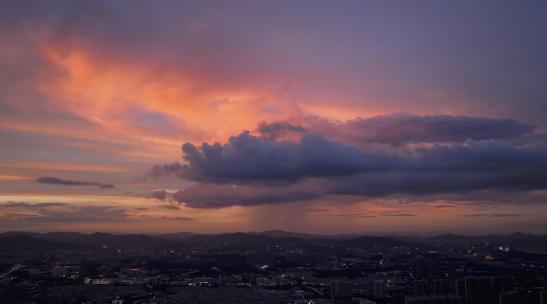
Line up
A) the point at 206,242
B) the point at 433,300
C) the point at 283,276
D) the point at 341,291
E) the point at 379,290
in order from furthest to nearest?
the point at 206,242
the point at 283,276
the point at 341,291
the point at 379,290
the point at 433,300

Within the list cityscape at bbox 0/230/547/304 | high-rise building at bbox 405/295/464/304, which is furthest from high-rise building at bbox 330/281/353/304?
high-rise building at bbox 405/295/464/304

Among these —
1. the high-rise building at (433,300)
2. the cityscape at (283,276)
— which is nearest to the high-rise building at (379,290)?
the cityscape at (283,276)

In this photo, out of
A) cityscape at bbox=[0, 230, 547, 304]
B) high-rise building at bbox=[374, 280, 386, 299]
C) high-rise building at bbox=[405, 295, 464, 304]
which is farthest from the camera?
high-rise building at bbox=[374, 280, 386, 299]

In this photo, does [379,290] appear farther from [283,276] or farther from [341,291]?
[283,276]

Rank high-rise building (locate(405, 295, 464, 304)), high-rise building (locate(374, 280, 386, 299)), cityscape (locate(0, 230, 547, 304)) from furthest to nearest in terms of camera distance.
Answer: high-rise building (locate(374, 280, 386, 299)) < cityscape (locate(0, 230, 547, 304)) < high-rise building (locate(405, 295, 464, 304))

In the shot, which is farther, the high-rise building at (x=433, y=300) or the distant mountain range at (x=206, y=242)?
the distant mountain range at (x=206, y=242)

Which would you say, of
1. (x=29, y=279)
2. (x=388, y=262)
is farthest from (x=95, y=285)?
(x=388, y=262)

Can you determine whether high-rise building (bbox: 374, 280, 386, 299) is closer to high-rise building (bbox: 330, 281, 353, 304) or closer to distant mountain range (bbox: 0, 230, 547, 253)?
high-rise building (bbox: 330, 281, 353, 304)

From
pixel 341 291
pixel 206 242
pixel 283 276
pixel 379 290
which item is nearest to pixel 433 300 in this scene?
pixel 379 290

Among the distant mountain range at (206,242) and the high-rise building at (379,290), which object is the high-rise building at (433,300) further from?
the distant mountain range at (206,242)

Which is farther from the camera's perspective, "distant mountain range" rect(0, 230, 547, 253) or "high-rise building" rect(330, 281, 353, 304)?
"distant mountain range" rect(0, 230, 547, 253)

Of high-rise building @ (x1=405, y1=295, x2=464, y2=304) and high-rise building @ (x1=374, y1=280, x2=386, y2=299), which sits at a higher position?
high-rise building @ (x1=405, y1=295, x2=464, y2=304)
